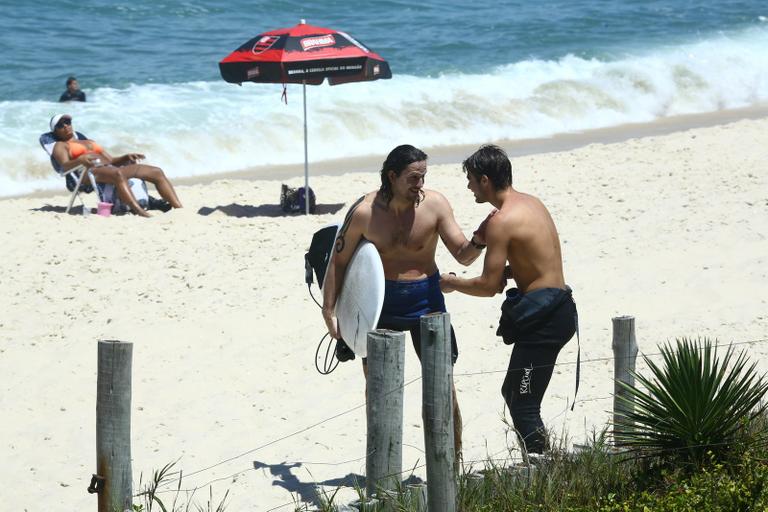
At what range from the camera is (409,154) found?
4613 mm

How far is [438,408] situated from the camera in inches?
153

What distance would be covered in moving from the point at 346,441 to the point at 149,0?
21617mm

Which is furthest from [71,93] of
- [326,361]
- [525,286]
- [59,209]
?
[525,286]

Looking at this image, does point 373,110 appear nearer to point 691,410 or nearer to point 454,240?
point 454,240

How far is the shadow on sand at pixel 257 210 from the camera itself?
1027 cm

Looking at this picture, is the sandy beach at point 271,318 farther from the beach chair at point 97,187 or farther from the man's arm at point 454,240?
the man's arm at point 454,240

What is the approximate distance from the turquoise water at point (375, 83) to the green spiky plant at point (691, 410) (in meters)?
10.8

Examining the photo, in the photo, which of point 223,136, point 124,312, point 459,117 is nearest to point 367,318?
point 124,312

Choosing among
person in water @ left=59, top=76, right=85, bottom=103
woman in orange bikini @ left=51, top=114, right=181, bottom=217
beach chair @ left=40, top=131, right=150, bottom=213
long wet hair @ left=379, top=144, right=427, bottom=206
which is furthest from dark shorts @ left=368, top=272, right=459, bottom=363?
person in water @ left=59, top=76, right=85, bottom=103

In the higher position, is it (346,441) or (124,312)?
(124,312)

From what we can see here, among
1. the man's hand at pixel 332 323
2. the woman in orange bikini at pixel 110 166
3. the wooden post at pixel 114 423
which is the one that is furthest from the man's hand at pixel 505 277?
the woman in orange bikini at pixel 110 166

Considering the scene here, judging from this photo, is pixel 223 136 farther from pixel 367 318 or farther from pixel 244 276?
pixel 367 318

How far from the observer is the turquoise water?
1559 centimetres

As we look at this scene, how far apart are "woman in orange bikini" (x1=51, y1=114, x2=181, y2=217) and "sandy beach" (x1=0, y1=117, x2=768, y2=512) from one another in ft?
0.92
